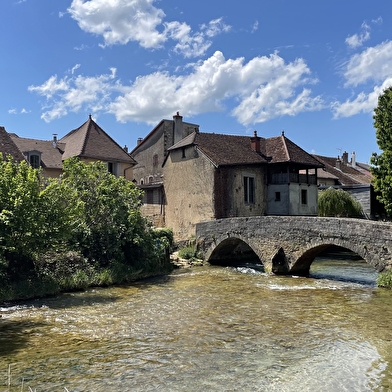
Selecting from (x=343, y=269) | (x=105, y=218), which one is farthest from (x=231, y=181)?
(x=105, y=218)

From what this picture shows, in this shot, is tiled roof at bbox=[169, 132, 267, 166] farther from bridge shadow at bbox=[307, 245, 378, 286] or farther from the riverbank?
the riverbank

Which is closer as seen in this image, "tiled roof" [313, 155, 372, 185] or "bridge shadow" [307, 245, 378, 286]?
"bridge shadow" [307, 245, 378, 286]

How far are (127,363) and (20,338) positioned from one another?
311 centimetres

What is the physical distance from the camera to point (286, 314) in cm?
1116

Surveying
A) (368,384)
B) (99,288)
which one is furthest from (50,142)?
(368,384)

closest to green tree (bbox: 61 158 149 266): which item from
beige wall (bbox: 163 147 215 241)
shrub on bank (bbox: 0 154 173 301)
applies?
shrub on bank (bbox: 0 154 173 301)

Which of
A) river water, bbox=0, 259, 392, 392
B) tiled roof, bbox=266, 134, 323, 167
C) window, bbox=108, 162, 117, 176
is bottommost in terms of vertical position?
river water, bbox=0, 259, 392, 392

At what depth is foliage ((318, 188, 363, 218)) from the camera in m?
27.8

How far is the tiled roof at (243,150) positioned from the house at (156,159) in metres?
3.77

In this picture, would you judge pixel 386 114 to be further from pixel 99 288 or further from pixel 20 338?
pixel 20 338

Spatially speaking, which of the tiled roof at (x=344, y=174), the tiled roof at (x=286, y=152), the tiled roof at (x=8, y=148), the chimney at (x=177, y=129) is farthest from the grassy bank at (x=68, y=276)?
the tiled roof at (x=344, y=174)

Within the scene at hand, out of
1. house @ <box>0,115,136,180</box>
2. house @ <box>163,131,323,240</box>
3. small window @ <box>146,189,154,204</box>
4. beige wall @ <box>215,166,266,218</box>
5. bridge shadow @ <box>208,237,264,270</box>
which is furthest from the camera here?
small window @ <box>146,189,154,204</box>

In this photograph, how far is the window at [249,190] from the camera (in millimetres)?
25859

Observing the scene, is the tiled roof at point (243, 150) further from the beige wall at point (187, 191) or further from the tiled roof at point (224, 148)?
the beige wall at point (187, 191)
